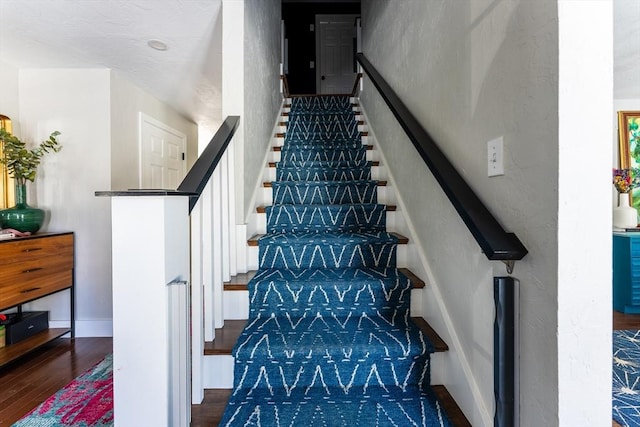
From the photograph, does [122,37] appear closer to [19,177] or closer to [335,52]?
[19,177]

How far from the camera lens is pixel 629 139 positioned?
3119 millimetres

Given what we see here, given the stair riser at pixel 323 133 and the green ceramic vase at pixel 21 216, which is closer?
the green ceramic vase at pixel 21 216

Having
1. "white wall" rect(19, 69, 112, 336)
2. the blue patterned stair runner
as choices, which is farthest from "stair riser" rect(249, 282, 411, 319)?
"white wall" rect(19, 69, 112, 336)

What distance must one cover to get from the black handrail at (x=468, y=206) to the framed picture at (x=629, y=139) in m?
3.20

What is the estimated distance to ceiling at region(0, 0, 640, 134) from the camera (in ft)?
6.08

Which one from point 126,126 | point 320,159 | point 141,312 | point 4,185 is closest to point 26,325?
point 4,185

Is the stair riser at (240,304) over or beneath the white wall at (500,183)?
beneath

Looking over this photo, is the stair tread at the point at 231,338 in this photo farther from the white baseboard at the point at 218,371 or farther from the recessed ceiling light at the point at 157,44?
the recessed ceiling light at the point at 157,44

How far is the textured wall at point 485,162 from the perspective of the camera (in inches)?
29.3

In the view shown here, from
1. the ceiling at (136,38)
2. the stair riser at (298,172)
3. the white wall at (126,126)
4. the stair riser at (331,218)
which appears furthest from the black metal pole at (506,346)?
the white wall at (126,126)

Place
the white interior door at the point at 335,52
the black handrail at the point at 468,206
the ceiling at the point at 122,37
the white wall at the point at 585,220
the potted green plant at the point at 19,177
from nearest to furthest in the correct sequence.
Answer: the white wall at the point at 585,220
the black handrail at the point at 468,206
the ceiling at the point at 122,37
the potted green plant at the point at 19,177
the white interior door at the point at 335,52

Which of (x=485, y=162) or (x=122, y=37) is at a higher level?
(x=122, y=37)

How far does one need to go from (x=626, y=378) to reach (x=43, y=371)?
146 inches

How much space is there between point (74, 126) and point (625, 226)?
17.5 feet
